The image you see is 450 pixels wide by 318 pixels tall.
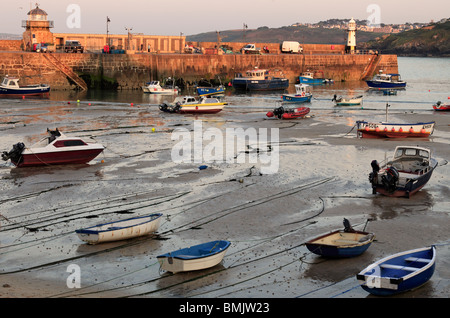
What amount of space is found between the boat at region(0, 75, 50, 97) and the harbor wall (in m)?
5.33

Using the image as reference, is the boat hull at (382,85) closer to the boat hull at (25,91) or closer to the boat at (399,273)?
the boat hull at (25,91)

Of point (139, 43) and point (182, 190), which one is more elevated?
point (139, 43)

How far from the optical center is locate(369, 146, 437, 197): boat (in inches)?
806

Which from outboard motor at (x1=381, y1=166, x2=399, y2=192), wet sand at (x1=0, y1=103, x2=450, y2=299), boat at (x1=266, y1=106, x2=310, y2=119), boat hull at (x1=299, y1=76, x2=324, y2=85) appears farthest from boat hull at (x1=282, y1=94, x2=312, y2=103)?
outboard motor at (x1=381, y1=166, x2=399, y2=192)

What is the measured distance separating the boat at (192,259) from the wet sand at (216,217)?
232mm

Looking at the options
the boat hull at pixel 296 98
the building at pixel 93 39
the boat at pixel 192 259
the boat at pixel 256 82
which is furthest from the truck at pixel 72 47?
the boat at pixel 192 259

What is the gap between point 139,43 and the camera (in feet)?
267

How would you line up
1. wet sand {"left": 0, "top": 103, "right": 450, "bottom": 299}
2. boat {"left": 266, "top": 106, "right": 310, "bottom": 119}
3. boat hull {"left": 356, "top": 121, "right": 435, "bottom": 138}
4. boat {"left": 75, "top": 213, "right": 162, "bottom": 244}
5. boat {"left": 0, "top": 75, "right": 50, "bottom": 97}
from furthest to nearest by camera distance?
boat {"left": 0, "top": 75, "right": 50, "bottom": 97} → boat {"left": 266, "top": 106, "right": 310, "bottom": 119} → boat hull {"left": 356, "top": 121, "right": 435, "bottom": 138} → boat {"left": 75, "top": 213, "right": 162, "bottom": 244} → wet sand {"left": 0, "top": 103, "right": 450, "bottom": 299}

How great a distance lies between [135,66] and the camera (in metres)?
64.4

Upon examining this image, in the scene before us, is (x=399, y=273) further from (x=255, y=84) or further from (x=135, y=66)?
(x=255, y=84)

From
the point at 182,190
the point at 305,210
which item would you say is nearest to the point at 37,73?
the point at 182,190

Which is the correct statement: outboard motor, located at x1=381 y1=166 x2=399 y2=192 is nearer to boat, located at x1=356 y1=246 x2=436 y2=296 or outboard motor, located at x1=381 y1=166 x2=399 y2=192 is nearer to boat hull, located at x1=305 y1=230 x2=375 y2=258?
boat hull, located at x1=305 y1=230 x2=375 y2=258

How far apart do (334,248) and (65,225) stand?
303 inches
